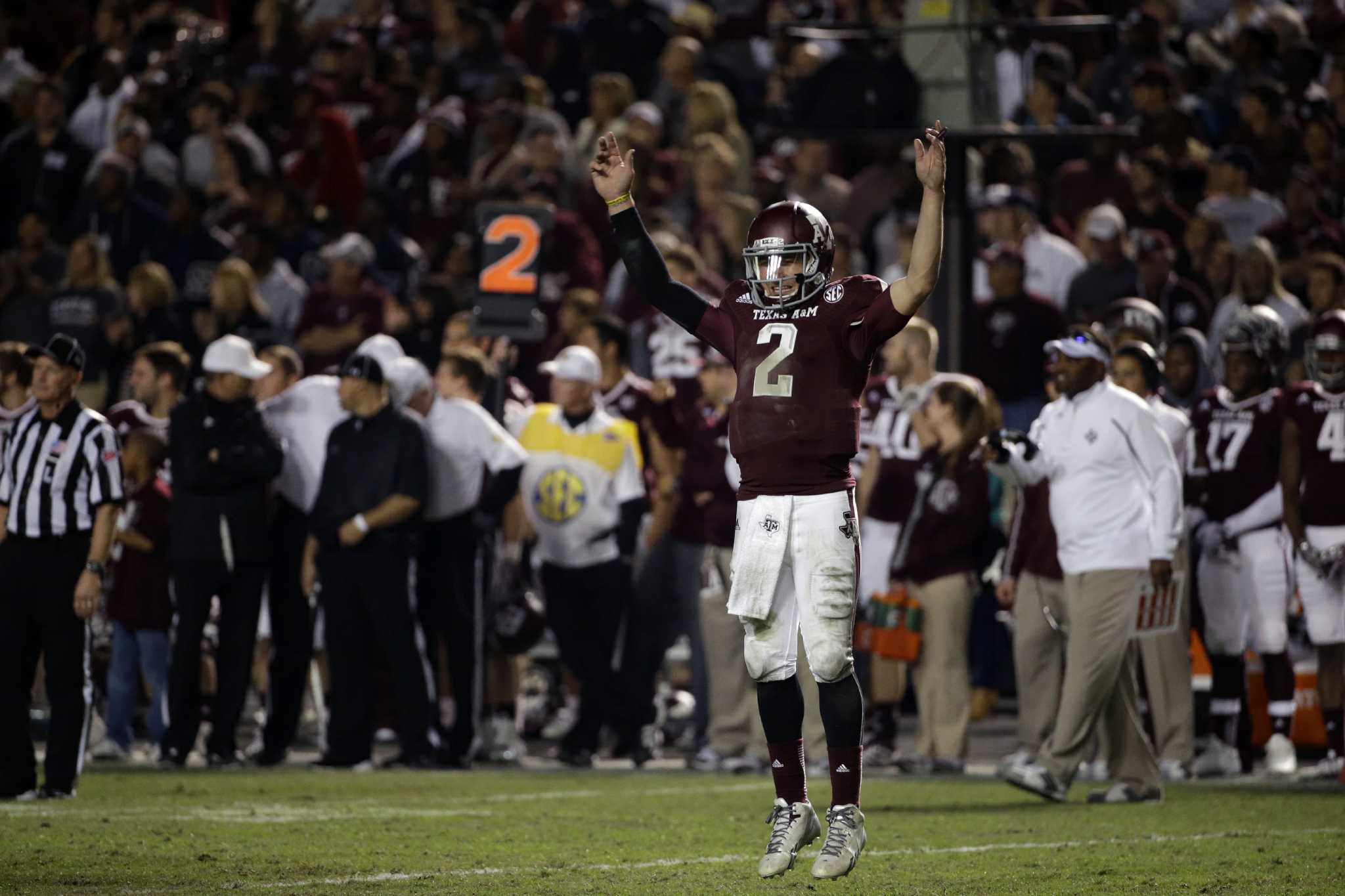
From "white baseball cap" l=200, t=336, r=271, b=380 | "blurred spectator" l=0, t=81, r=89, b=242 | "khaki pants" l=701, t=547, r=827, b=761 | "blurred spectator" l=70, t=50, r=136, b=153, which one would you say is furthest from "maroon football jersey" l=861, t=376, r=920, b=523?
"blurred spectator" l=70, t=50, r=136, b=153

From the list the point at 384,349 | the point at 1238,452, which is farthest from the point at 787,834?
the point at 384,349

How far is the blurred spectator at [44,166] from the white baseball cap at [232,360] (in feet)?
25.1

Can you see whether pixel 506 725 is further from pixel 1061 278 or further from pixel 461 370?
pixel 1061 278

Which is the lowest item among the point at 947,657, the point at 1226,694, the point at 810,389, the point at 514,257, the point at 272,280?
the point at 1226,694

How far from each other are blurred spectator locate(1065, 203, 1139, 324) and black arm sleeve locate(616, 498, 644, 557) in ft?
12.2

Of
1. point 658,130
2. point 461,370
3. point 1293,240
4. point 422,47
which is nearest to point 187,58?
point 422,47

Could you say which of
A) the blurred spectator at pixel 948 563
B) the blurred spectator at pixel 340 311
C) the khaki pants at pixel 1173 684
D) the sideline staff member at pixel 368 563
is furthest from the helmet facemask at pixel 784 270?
the blurred spectator at pixel 340 311

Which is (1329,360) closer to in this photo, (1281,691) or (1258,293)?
(1281,691)

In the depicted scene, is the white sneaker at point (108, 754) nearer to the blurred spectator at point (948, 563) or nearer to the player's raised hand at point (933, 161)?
the blurred spectator at point (948, 563)

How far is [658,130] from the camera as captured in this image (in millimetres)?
18312

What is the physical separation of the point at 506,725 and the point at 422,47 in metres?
9.92

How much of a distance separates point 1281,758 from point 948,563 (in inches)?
83.3

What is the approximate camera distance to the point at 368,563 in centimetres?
1279

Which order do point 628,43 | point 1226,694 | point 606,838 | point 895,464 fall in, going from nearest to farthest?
point 606,838, point 1226,694, point 895,464, point 628,43
